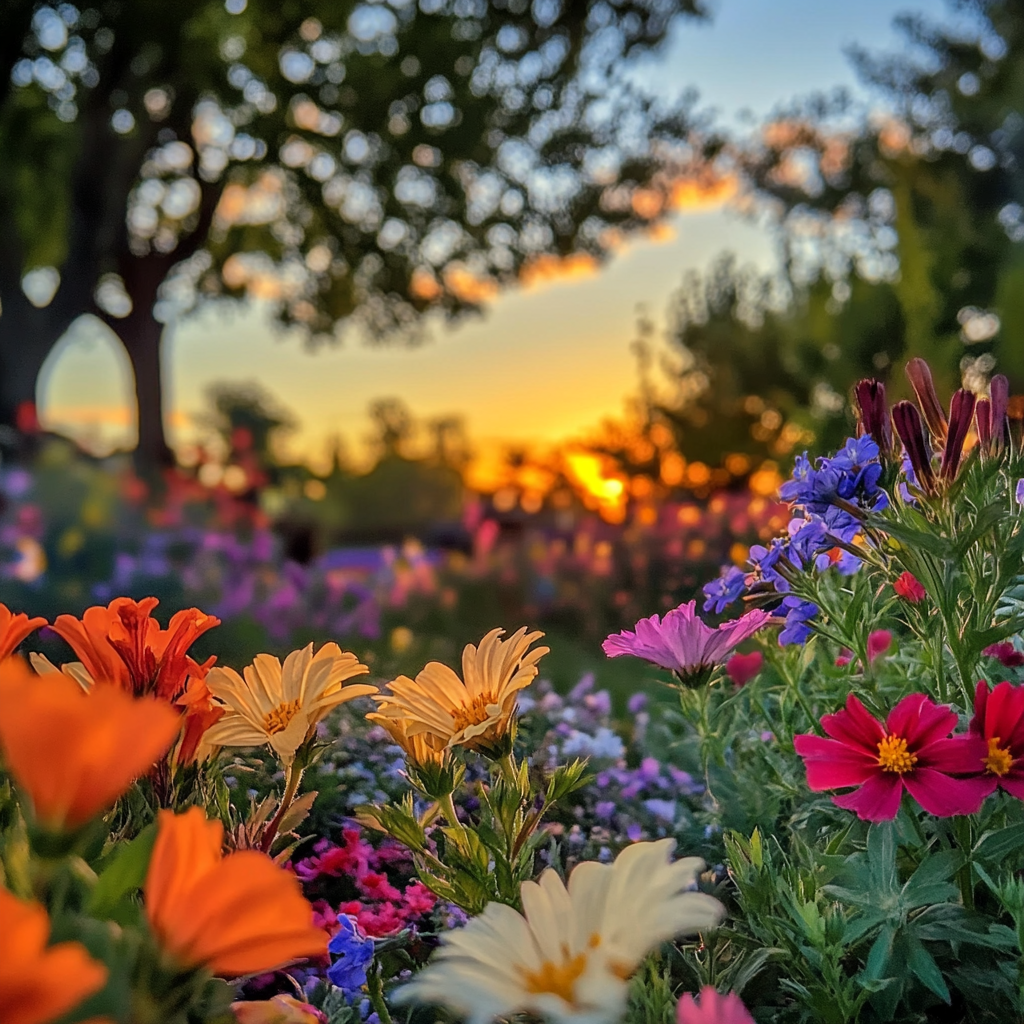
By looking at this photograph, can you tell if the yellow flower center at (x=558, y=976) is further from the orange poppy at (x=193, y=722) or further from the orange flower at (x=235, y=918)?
the orange poppy at (x=193, y=722)

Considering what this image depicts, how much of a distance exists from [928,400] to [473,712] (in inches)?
22.5

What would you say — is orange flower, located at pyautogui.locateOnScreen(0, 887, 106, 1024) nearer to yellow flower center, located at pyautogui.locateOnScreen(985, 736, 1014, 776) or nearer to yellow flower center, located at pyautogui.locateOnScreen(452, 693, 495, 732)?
yellow flower center, located at pyautogui.locateOnScreen(452, 693, 495, 732)

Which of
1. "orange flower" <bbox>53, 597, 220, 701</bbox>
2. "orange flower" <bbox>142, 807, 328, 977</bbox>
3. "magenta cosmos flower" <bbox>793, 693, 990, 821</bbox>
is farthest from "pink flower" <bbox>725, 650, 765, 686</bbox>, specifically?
"orange flower" <bbox>142, 807, 328, 977</bbox>

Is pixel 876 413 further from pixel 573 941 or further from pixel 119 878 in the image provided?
pixel 119 878

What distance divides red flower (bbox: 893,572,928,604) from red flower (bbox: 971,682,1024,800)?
23 cm

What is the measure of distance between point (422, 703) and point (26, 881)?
1.37ft

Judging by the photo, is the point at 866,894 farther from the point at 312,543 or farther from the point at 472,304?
the point at 472,304

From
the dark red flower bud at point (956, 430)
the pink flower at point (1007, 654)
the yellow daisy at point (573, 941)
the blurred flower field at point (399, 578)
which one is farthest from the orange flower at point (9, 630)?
the blurred flower field at point (399, 578)

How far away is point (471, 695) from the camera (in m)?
0.99

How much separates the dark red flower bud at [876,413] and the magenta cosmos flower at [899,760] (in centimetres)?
29

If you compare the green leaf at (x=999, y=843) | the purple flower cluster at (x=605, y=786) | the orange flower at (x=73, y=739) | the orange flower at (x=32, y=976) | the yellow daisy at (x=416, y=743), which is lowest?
the purple flower cluster at (x=605, y=786)

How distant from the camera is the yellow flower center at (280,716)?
3.24 feet

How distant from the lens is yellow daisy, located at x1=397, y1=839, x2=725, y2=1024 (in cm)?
58

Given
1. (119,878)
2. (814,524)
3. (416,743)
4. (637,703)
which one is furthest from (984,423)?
(637,703)
